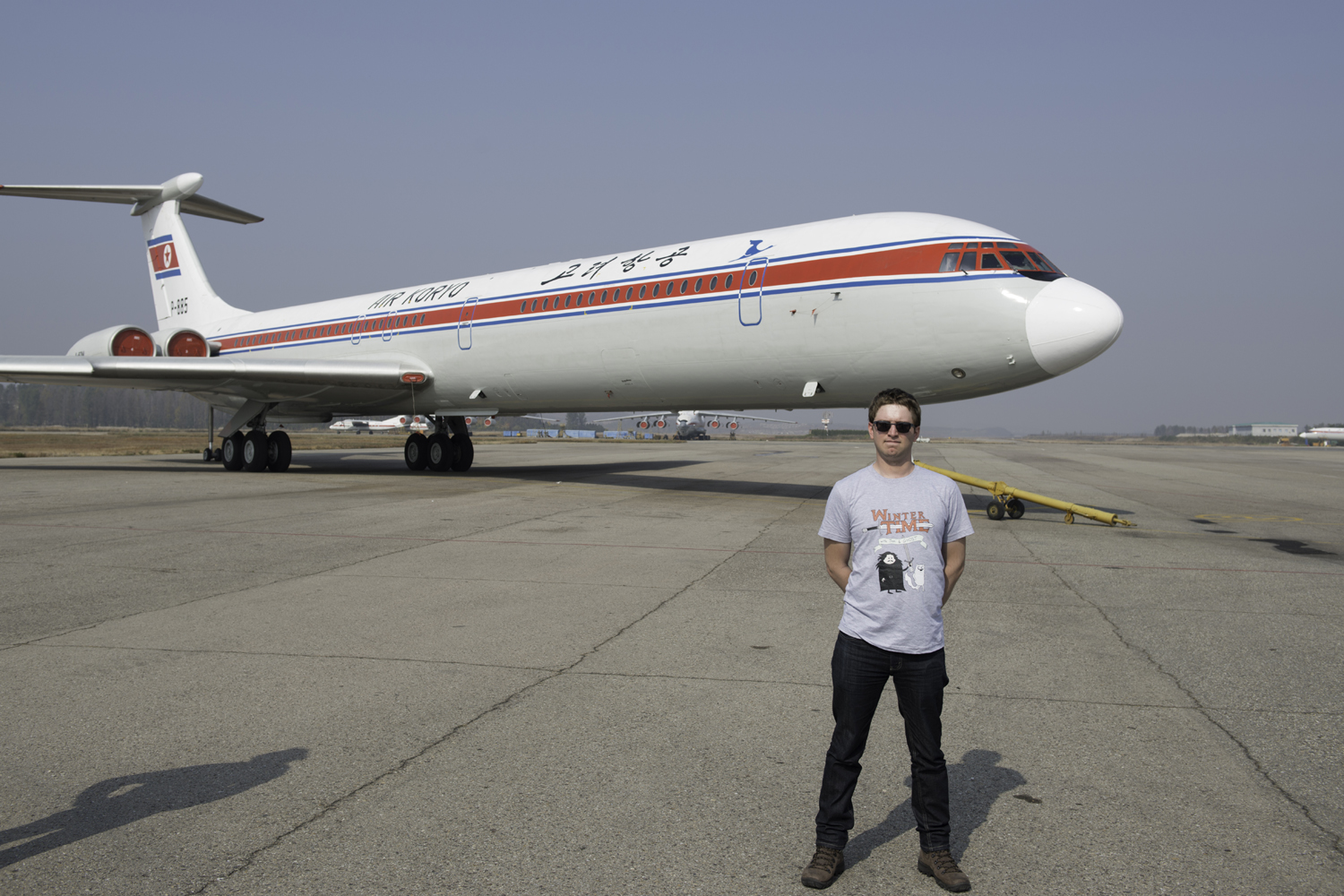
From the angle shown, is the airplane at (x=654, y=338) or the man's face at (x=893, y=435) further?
the airplane at (x=654, y=338)

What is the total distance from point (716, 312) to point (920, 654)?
1129 cm

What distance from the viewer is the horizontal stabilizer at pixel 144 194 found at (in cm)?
2339

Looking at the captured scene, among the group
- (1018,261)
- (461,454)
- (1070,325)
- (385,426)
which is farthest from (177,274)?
(385,426)

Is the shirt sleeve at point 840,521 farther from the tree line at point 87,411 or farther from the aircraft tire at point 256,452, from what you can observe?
the tree line at point 87,411

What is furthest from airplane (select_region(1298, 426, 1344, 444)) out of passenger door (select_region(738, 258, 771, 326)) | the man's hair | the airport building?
the man's hair

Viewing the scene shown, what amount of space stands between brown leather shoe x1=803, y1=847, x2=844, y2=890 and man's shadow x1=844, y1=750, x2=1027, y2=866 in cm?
15

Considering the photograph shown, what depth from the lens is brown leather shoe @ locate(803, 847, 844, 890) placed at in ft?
8.83

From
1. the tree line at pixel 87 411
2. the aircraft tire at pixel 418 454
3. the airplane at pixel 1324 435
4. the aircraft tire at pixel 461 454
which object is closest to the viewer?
Result: the aircraft tire at pixel 461 454

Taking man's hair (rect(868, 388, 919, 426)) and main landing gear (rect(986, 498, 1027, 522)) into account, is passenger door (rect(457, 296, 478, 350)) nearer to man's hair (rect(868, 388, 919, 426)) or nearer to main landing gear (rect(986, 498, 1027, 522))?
main landing gear (rect(986, 498, 1027, 522))

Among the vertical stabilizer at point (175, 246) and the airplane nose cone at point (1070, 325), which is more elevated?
the vertical stabilizer at point (175, 246)

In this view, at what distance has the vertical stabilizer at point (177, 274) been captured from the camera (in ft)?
87.2

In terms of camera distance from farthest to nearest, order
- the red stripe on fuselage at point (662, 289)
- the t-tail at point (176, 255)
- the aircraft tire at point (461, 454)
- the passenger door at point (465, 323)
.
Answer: the t-tail at point (176, 255) → the aircraft tire at point (461, 454) → the passenger door at point (465, 323) → the red stripe on fuselage at point (662, 289)

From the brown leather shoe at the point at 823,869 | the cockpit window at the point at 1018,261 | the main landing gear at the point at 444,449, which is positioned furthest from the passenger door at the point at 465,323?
the brown leather shoe at the point at 823,869

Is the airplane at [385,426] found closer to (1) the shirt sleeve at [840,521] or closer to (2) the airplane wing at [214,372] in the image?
(2) the airplane wing at [214,372]
